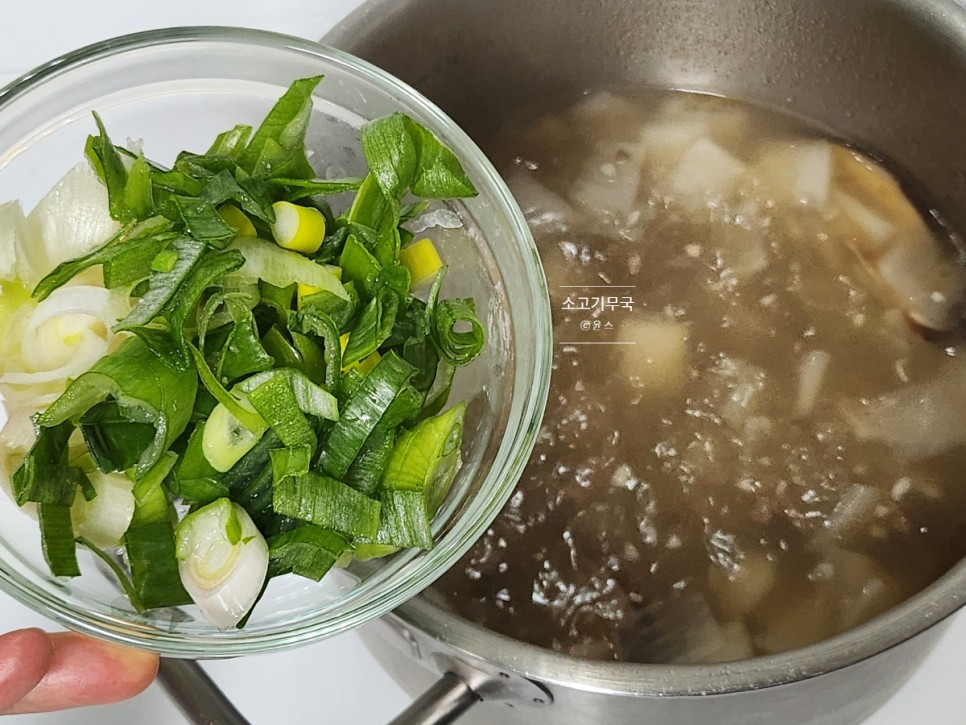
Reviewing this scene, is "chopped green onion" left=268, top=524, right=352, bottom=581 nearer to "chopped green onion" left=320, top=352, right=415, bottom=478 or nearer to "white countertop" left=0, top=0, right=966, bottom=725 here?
"chopped green onion" left=320, top=352, right=415, bottom=478

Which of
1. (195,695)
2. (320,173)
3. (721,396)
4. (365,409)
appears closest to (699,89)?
(721,396)

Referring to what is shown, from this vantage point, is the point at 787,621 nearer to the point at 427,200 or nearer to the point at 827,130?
the point at 427,200

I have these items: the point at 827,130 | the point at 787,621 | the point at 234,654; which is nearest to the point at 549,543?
the point at 787,621

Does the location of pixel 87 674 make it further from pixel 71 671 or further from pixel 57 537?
pixel 57 537

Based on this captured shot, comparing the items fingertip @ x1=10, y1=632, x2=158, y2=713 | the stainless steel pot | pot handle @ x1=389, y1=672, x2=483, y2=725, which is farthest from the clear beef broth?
fingertip @ x1=10, y1=632, x2=158, y2=713

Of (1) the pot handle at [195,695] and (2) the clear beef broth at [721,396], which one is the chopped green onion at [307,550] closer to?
(1) the pot handle at [195,695]

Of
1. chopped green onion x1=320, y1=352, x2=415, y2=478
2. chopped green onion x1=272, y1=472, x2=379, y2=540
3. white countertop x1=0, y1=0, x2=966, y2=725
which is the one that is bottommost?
white countertop x1=0, y1=0, x2=966, y2=725
